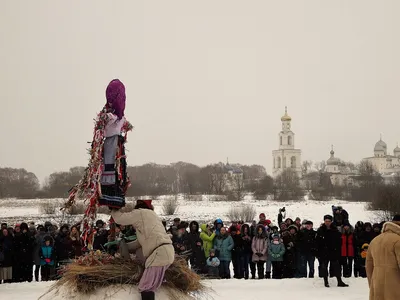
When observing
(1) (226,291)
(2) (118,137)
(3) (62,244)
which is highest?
(2) (118,137)

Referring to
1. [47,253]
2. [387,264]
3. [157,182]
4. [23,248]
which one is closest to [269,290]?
[47,253]

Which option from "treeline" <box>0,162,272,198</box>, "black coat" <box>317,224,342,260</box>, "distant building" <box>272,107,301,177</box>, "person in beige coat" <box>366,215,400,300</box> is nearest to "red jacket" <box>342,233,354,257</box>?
"black coat" <box>317,224,342,260</box>

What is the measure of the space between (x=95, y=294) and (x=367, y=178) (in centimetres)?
8842

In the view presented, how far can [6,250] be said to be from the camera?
38.9 ft

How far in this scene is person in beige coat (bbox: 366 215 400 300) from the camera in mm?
5793

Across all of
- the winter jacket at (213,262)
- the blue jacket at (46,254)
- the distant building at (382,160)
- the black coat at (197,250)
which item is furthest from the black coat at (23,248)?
the distant building at (382,160)

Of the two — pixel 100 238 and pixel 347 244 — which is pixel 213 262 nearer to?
pixel 100 238

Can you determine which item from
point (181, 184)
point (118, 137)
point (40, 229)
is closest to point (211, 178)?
point (181, 184)

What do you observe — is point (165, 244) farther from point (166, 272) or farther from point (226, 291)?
point (226, 291)

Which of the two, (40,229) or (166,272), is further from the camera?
(40,229)

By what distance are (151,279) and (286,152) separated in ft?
453

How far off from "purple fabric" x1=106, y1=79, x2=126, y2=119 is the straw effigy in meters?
1.38

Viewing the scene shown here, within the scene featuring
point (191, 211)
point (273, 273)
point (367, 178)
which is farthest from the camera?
point (367, 178)

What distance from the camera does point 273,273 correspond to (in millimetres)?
12859
